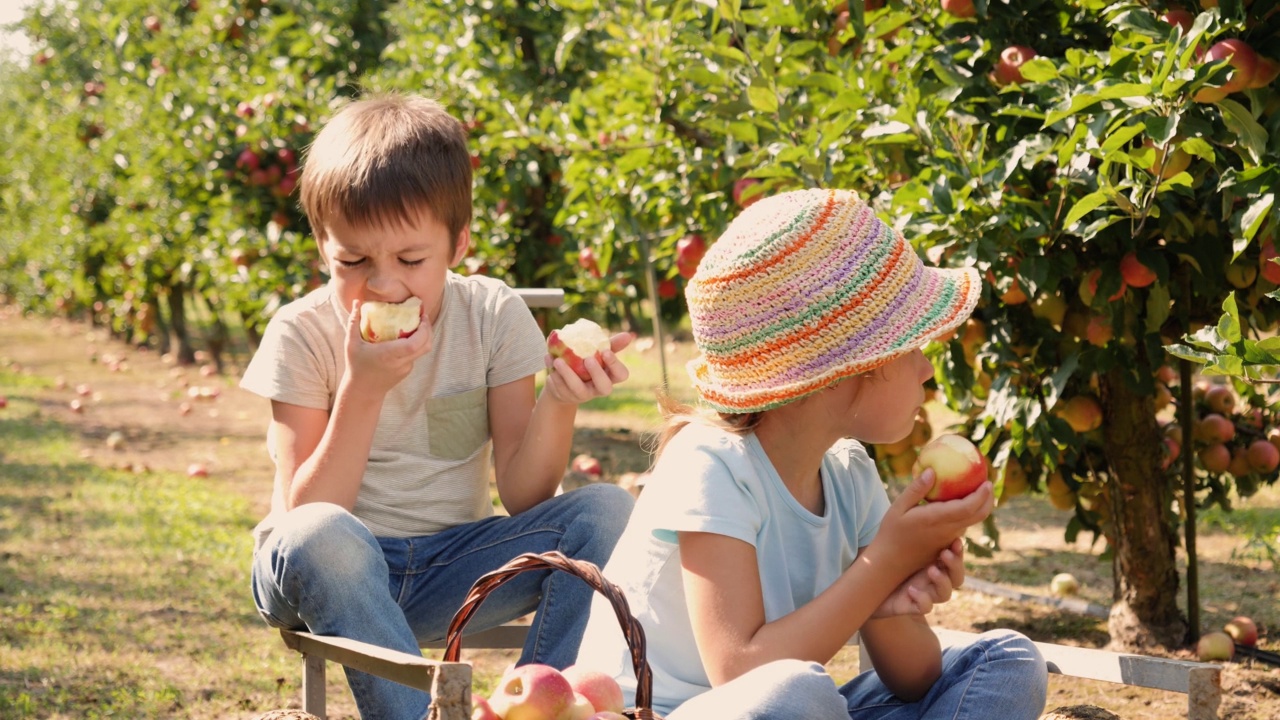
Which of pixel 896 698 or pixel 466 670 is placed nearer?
pixel 466 670

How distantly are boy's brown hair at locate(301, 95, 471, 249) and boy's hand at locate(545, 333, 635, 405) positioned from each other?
1.14 ft

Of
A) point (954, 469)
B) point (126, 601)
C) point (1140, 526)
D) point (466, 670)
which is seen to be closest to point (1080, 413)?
point (1140, 526)

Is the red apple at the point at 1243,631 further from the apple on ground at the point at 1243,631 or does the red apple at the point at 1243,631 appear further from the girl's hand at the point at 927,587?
the girl's hand at the point at 927,587

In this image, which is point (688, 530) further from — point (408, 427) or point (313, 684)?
point (408, 427)

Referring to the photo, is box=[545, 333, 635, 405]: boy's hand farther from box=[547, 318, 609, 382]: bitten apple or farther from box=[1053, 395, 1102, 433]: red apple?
box=[1053, 395, 1102, 433]: red apple

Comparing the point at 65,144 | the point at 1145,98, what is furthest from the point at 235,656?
the point at 65,144

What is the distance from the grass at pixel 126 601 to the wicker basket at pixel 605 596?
1.62 metres

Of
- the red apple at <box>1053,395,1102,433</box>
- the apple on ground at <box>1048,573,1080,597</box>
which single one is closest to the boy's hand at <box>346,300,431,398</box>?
the red apple at <box>1053,395,1102,433</box>

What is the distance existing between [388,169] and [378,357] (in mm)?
318

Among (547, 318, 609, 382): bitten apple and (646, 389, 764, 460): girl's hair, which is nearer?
(646, 389, 764, 460): girl's hair

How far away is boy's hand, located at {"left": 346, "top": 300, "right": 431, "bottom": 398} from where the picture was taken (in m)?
1.96

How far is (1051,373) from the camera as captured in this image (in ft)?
9.31

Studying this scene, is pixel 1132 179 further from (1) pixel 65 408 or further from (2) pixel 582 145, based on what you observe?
(1) pixel 65 408

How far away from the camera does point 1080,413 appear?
115 inches
